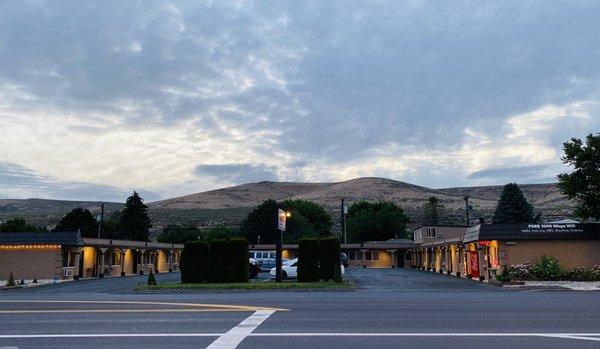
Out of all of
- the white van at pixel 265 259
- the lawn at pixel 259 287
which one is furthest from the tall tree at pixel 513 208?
the lawn at pixel 259 287

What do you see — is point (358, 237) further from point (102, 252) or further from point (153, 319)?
point (153, 319)

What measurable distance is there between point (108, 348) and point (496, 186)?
190616 mm

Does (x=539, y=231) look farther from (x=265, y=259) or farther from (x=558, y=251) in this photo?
(x=265, y=259)

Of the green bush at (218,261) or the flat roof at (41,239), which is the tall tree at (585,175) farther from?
the flat roof at (41,239)

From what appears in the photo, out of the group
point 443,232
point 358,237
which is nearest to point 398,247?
point 443,232

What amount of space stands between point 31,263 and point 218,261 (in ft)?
52.8

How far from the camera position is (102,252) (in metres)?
45.7

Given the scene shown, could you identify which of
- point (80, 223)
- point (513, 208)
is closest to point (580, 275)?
point (513, 208)

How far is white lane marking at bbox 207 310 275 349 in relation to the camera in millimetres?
10461

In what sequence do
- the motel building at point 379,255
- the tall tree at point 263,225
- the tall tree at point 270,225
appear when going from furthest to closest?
the tall tree at point 270,225, the tall tree at point 263,225, the motel building at point 379,255

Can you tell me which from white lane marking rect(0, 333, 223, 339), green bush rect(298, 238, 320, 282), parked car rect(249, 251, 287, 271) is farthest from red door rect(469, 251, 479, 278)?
white lane marking rect(0, 333, 223, 339)

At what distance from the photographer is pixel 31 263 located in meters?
40.4

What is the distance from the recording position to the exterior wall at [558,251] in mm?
34312

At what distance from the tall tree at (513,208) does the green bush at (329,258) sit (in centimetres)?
6300
